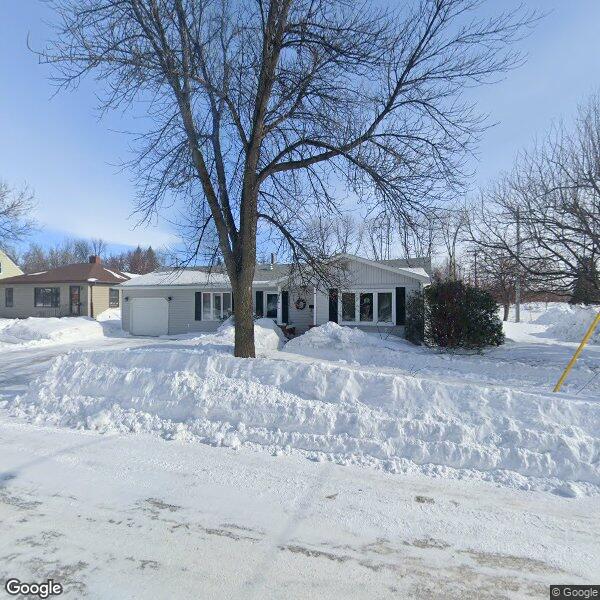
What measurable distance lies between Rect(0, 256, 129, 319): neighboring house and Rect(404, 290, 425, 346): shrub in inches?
798

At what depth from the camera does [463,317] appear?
1459 cm

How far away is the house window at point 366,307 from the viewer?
59.0 feet

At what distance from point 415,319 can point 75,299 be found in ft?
76.2

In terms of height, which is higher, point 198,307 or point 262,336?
point 198,307

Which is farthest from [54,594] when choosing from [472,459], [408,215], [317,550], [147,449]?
[408,215]

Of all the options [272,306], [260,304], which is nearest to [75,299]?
[260,304]

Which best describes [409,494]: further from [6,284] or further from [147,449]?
[6,284]

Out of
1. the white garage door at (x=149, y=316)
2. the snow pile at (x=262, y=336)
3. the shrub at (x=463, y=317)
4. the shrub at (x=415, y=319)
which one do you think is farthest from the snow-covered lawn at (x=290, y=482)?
the white garage door at (x=149, y=316)

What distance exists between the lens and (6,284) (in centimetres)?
2992

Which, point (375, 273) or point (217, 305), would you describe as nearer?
point (375, 273)

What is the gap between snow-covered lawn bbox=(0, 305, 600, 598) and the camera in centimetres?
299

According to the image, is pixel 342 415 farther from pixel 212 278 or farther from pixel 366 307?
pixel 212 278

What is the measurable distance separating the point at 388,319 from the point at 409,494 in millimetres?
13749

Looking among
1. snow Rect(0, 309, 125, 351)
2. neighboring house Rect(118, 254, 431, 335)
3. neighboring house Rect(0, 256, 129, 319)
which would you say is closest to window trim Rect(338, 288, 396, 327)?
neighboring house Rect(118, 254, 431, 335)
